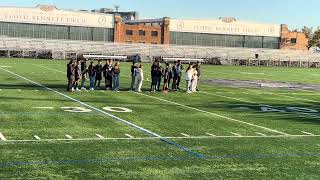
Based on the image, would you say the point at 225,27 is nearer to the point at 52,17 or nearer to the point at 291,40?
the point at 291,40

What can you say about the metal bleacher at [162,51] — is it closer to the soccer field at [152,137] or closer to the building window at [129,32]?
the building window at [129,32]

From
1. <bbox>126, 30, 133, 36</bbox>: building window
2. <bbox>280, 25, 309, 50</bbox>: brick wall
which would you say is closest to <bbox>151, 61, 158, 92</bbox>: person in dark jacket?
<bbox>126, 30, 133, 36</bbox>: building window

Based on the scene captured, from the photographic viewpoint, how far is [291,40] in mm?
108812

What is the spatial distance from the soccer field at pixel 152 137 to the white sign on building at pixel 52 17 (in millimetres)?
64990

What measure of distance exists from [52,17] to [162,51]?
19680mm

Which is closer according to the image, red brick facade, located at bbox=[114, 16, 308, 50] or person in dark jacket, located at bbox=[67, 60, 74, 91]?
person in dark jacket, located at bbox=[67, 60, 74, 91]

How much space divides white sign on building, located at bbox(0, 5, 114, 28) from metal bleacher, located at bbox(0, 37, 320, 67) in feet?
25.3

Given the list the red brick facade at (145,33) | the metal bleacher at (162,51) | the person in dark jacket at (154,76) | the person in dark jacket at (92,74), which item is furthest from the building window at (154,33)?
the person in dark jacket at (92,74)

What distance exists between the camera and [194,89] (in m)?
27.4

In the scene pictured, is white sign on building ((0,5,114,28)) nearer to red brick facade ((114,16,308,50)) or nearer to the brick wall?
red brick facade ((114,16,308,50))

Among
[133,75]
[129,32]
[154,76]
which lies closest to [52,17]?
[129,32]

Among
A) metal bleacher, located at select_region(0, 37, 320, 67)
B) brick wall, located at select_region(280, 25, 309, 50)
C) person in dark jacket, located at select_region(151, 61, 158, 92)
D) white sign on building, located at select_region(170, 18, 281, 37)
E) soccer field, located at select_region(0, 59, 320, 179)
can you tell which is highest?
white sign on building, located at select_region(170, 18, 281, 37)

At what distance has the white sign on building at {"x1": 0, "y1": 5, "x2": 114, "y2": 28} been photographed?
279 ft

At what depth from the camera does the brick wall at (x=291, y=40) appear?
346 ft
